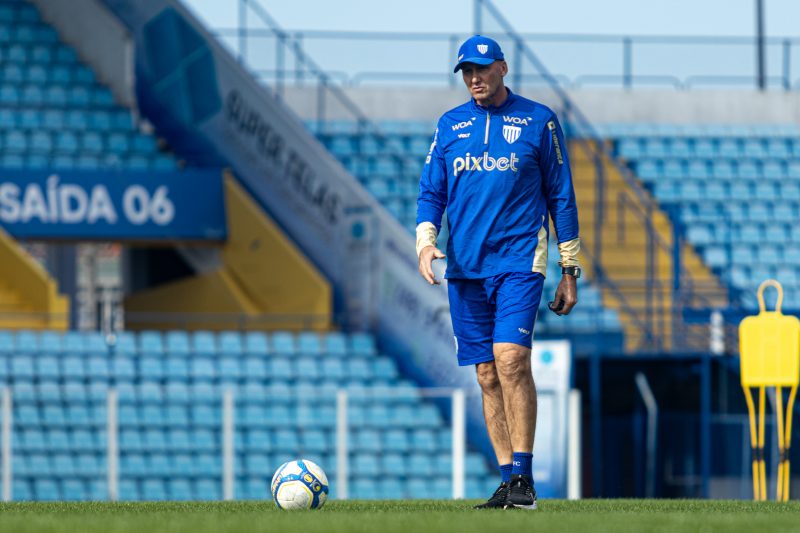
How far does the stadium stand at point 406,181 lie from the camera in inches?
604

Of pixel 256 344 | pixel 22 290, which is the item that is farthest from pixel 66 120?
pixel 256 344

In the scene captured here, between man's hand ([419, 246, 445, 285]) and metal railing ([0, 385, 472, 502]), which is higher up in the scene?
man's hand ([419, 246, 445, 285])

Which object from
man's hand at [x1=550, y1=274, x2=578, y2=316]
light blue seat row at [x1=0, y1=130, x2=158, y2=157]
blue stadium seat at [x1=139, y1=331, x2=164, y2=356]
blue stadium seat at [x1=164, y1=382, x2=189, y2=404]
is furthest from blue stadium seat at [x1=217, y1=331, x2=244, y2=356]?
man's hand at [x1=550, y1=274, x2=578, y2=316]

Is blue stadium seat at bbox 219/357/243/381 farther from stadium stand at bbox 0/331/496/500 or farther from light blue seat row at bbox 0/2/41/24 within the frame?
light blue seat row at bbox 0/2/41/24

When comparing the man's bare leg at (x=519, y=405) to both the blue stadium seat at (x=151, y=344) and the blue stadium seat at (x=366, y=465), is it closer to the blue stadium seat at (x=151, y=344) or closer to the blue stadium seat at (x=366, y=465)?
the blue stadium seat at (x=366, y=465)

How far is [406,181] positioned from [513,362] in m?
12.5

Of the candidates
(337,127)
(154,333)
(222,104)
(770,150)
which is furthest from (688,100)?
(154,333)

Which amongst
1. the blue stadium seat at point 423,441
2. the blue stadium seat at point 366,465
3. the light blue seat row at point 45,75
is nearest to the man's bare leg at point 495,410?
the blue stadium seat at point 366,465

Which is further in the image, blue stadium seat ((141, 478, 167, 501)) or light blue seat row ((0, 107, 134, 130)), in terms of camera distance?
light blue seat row ((0, 107, 134, 130))

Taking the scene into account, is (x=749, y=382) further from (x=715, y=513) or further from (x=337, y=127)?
(x=337, y=127)

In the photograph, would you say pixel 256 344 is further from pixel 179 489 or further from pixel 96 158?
pixel 96 158

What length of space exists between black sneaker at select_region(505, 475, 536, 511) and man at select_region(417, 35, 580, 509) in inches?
1.1

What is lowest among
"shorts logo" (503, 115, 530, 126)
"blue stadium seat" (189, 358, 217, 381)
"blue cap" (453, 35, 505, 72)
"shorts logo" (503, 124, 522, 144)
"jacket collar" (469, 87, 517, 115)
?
"blue stadium seat" (189, 358, 217, 381)

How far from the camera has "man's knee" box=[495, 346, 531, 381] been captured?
593cm
